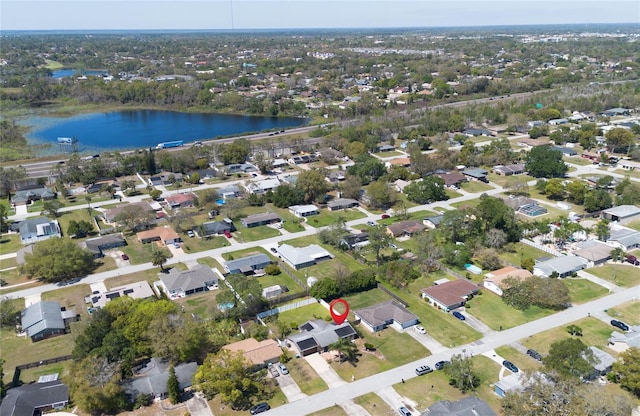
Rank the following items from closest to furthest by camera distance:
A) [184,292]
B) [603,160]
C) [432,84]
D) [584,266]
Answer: [184,292] → [584,266] → [603,160] → [432,84]

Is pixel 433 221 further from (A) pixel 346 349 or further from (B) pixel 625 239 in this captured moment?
(A) pixel 346 349

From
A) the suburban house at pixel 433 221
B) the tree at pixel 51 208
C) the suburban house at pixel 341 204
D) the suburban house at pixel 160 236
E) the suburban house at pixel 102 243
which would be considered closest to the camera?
the suburban house at pixel 102 243

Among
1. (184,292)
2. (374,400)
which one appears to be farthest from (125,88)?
(374,400)

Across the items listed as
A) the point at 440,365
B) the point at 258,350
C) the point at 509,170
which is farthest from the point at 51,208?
the point at 509,170

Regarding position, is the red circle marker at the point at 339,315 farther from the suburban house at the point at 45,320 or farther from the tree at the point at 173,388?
the suburban house at the point at 45,320

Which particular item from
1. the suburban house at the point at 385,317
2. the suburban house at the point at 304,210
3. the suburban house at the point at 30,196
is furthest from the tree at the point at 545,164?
the suburban house at the point at 30,196

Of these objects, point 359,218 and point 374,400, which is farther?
point 359,218

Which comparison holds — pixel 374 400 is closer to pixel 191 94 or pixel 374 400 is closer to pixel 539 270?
pixel 539 270
